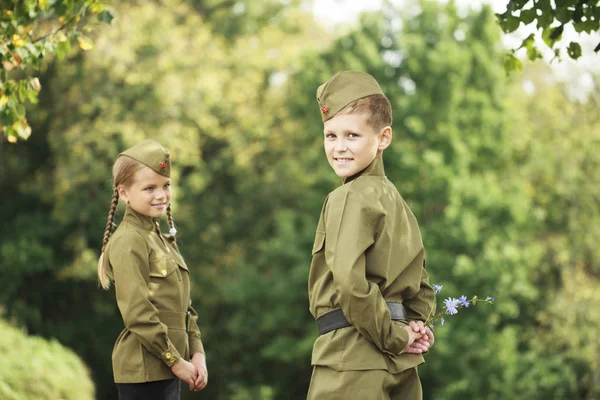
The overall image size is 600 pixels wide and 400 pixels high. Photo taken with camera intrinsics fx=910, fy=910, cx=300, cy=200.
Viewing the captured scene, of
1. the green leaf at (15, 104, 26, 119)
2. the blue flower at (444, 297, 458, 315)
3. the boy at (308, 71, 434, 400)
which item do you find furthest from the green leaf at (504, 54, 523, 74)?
the green leaf at (15, 104, 26, 119)

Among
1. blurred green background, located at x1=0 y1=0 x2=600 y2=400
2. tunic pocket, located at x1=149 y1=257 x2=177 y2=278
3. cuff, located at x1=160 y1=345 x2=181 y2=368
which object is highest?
tunic pocket, located at x1=149 y1=257 x2=177 y2=278

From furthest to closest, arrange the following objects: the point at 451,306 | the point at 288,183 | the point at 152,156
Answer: the point at 288,183, the point at 152,156, the point at 451,306

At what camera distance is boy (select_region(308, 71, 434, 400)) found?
3596 millimetres

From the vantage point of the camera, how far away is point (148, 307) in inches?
170

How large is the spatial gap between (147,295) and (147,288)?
0.04 metres

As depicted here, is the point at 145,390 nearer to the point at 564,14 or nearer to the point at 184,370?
the point at 184,370

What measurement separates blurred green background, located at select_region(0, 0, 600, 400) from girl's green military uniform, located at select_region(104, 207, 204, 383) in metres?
15.2

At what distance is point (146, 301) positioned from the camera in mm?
4312

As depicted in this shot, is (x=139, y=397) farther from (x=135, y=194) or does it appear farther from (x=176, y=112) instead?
(x=176, y=112)

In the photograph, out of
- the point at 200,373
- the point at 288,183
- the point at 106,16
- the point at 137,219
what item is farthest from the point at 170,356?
the point at 288,183

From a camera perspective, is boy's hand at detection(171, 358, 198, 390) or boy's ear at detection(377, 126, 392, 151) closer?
boy's ear at detection(377, 126, 392, 151)

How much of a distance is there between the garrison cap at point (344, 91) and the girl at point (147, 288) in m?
1.07

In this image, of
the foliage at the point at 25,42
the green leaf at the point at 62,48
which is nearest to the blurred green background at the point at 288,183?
the foliage at the point at 25,42

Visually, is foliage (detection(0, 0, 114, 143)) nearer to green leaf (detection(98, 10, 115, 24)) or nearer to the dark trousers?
green leaf (detection(98, 10, 115, 24))
